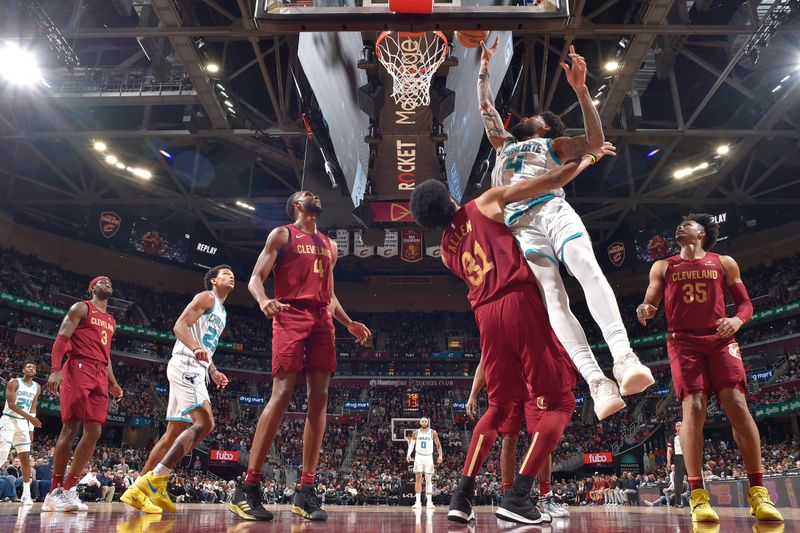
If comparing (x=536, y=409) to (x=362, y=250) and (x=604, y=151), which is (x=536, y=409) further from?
(x=362, y=250)

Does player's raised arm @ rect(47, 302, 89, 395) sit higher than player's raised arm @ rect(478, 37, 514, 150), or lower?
lower

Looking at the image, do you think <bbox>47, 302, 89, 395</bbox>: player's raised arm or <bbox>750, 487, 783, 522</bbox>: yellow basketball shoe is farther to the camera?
<bbox>47, 302, 89, 395</bbox>: player's raised arm

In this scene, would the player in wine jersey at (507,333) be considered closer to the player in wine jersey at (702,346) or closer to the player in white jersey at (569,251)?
the player in white jersey at (569,251)

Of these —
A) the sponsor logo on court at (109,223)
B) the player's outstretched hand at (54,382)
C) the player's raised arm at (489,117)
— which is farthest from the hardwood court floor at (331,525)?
the sponsor logo on court at (109,223)

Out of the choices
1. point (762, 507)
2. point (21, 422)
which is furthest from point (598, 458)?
point (762, 507)

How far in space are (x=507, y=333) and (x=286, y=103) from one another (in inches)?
578

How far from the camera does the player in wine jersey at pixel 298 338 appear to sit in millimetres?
4086

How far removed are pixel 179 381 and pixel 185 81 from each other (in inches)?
535

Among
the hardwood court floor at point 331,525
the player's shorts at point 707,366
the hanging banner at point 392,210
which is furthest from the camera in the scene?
the hanging banner at point 392,210

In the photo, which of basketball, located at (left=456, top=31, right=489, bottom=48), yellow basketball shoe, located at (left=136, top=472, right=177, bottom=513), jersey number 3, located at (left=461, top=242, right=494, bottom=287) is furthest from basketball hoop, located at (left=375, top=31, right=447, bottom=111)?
yellow basketball shoe, located at (left=136, top=472, right=177, bottom=513)

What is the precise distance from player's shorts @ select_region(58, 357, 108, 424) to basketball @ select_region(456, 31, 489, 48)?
464cm

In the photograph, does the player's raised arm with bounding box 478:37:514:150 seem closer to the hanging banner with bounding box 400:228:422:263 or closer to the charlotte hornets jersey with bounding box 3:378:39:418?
the charlotte hornets jersey with bounding box 3:378:39:418

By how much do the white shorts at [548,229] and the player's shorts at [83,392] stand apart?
4350 mm

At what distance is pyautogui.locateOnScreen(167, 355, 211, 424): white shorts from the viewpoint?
562 centimetres
